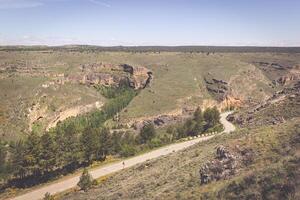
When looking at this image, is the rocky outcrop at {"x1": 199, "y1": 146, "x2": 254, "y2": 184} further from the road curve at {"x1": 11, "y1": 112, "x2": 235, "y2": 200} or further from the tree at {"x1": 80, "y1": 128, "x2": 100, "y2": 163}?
the tree at {"x1": 80, "y1": 128, "x2": 100, "y2": 163}

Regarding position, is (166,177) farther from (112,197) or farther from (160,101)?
(160,101)

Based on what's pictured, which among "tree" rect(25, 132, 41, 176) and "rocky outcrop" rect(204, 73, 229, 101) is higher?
"tree" rect(25, 132, 41, 176)

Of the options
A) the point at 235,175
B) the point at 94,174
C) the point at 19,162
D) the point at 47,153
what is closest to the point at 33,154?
the point at 47,153

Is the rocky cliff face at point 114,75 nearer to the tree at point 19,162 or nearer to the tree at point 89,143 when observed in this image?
the tree at point 89,143

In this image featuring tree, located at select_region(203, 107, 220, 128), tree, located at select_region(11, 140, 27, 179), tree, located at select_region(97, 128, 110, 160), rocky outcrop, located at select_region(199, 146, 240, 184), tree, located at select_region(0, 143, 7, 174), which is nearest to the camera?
rocky outcrop, located at select_region(199, 146, 240, 184)

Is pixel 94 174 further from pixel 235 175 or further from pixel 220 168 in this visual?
pixel 235 175

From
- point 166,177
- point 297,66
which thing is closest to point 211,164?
point 166,177

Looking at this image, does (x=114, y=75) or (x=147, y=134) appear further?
(x=114, y=75)

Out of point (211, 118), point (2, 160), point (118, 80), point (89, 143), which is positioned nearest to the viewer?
point (89, 143)

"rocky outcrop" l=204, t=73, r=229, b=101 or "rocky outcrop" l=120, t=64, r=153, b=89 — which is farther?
"rocky outcrop" l=120, t=64, r=153, b=89

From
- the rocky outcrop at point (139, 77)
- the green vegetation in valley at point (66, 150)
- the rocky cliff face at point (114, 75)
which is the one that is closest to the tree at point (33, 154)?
the green vegetation in valley at point (66, 150)

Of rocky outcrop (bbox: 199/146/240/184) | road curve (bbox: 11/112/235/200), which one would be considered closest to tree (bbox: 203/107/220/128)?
road curve (bbox: 11/112/235/200)
